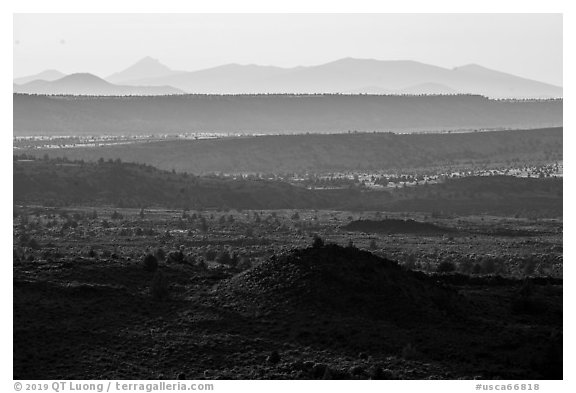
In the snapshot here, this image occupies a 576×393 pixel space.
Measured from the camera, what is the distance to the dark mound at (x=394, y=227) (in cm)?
6688

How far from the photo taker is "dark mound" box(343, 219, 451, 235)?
219 ft

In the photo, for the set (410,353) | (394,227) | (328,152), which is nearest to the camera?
(410,353)

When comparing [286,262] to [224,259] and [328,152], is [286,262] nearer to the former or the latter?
[224,259]

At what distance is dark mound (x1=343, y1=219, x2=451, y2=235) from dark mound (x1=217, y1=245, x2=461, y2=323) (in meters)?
28.8

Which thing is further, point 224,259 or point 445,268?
point 224,259

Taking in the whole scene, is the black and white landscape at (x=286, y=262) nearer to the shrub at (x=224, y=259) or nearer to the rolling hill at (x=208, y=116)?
the shrub at (x=224, y=259)

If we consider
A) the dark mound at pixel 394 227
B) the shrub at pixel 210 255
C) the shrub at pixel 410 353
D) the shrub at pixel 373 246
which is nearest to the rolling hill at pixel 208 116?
the dark mound at pixel 394 227

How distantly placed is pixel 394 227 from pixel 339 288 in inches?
1263

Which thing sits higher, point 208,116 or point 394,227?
point 208,116

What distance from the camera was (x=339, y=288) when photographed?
35.9 meters

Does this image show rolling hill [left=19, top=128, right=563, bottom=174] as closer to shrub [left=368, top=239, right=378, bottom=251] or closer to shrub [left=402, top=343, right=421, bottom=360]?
shrub [left=368, top=239, right=378, bottom=251]

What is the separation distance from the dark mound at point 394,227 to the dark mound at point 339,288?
28.8 metres

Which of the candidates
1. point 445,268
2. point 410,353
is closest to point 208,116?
point 445,268

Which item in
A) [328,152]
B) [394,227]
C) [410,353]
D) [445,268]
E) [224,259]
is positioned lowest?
[394,227]
